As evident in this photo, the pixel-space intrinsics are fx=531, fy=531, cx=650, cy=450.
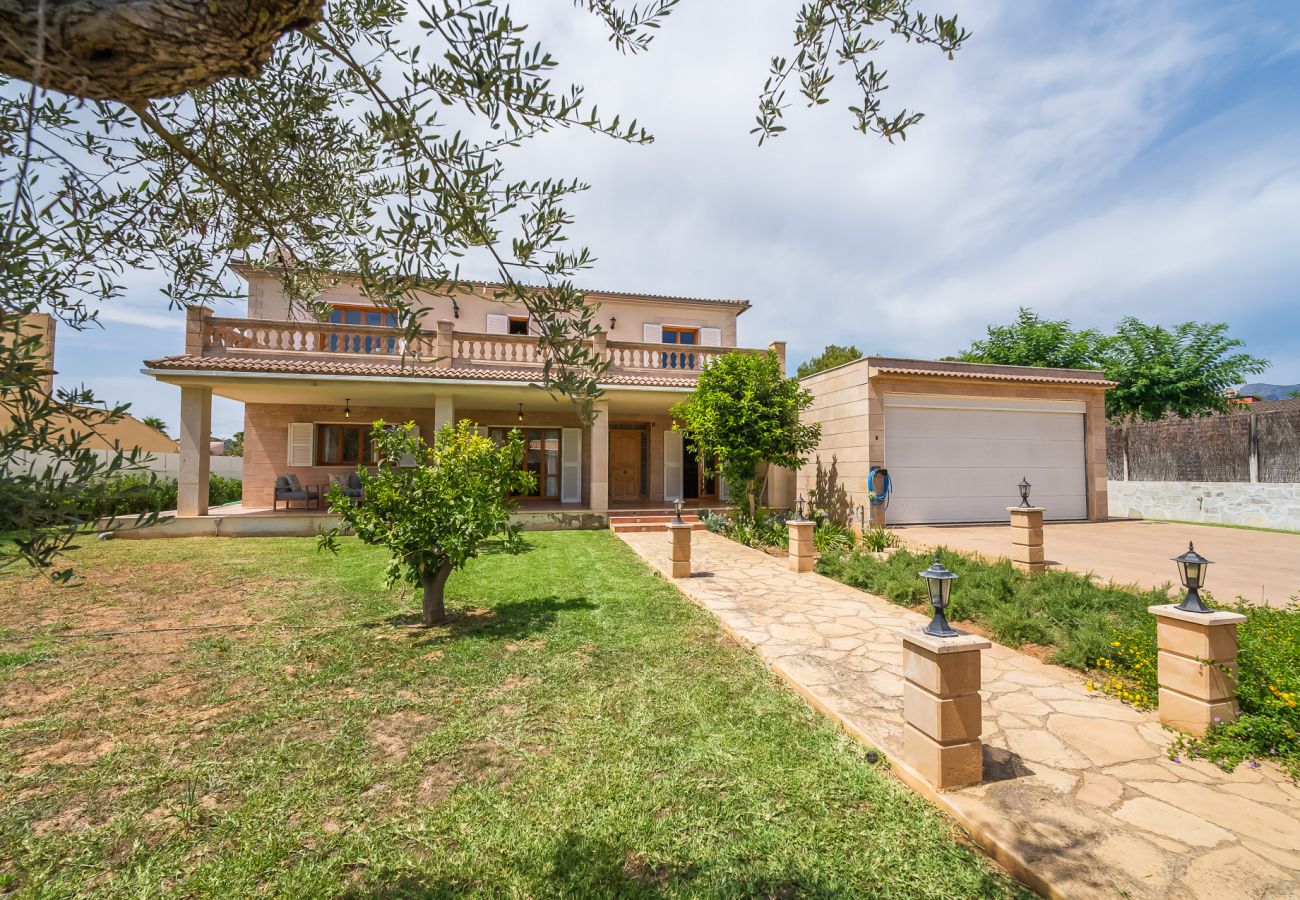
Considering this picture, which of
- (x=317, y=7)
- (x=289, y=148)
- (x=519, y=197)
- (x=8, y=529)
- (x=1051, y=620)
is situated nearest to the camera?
(x=8, y=529)

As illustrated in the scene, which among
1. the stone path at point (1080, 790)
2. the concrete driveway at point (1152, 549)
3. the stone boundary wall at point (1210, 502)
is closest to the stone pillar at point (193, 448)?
the stone path at point (1080, 790)

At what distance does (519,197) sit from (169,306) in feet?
7.85

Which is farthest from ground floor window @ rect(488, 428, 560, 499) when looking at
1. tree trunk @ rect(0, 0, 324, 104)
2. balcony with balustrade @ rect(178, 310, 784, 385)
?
tree trunk @ rect(0, 0, 324, 104)

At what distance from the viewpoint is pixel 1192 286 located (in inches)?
524

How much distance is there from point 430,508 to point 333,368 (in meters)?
7.83

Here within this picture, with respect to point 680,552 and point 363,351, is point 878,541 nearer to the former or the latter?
point 680,552

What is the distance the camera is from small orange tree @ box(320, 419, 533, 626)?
5.36 m

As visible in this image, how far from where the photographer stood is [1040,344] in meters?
22.0

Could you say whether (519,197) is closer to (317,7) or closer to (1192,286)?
(317,7)

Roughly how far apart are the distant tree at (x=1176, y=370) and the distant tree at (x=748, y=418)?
47.0 feet

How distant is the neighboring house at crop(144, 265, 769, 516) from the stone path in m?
6.37

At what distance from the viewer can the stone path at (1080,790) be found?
2232 mm

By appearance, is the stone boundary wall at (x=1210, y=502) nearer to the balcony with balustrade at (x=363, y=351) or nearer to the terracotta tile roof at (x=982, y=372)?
the terracotta tile roof at (x=982, y=372)

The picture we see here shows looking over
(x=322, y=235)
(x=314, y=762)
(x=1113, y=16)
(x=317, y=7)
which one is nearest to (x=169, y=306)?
(x=322, y=235)
